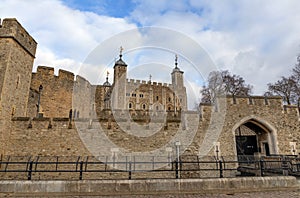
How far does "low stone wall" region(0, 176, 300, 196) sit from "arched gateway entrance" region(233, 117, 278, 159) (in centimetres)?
638

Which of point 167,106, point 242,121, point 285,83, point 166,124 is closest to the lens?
point 166,124

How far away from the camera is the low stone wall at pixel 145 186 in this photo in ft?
18.9

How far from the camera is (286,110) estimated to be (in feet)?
48.3

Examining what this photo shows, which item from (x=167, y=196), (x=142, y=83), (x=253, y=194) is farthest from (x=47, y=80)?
(x=142, y=83)

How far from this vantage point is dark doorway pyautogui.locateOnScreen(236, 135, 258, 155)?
54.0ft

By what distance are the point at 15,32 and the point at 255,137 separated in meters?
17.7

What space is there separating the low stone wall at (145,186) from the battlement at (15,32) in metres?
9.11

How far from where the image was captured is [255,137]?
16.4 m

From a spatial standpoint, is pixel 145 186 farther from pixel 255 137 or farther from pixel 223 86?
pixel 223 86

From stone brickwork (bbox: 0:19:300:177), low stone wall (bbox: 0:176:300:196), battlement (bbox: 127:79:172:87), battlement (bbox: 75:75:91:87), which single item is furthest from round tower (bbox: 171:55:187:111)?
low stone wall (bbox: 0:176:300:196)

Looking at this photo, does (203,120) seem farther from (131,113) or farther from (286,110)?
(286,110)

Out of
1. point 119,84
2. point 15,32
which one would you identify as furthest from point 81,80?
point 119,84

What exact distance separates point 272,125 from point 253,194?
984cm

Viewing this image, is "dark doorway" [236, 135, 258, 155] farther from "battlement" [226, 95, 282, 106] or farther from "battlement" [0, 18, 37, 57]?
"battlement" [0, 18, 37, 57]
